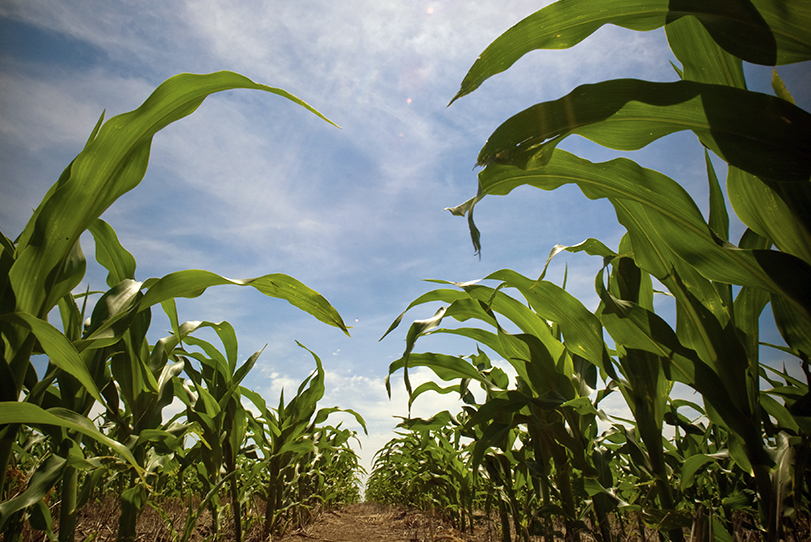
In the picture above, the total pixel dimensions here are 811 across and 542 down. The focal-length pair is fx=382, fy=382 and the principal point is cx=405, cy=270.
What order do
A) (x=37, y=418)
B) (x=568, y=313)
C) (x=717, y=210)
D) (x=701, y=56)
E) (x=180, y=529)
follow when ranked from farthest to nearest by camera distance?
(x=180, y=529) < (x=568, y=313) < (x=717, y=210) < (x=701, y=56) < (x=37, y=418)

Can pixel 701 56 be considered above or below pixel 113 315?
above

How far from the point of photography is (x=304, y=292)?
0.86 meters

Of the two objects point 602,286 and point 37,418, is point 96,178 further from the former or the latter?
point 602,286

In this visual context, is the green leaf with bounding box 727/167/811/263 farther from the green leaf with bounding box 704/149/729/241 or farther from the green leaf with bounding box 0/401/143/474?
the green leaf with bounding box 0/401/143/474

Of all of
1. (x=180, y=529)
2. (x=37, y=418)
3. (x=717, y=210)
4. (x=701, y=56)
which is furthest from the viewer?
(x=180, y=529)

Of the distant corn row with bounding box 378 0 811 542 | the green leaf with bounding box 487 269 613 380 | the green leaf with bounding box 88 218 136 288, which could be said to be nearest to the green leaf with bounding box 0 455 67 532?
the green leaf with bounding box 88 218 136 288

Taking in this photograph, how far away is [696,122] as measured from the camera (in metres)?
0.58

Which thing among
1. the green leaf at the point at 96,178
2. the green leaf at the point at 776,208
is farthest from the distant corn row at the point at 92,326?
the green leaf at the point at 776,208

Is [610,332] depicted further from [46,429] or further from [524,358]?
[46,429]

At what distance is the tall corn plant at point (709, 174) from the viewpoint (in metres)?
0.53

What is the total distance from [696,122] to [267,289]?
858mm

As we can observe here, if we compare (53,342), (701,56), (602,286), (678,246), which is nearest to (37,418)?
(53,342)

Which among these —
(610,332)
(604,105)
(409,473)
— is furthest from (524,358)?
(409,473)

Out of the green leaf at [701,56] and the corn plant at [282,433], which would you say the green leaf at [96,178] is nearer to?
the green leaf at [701,56]
